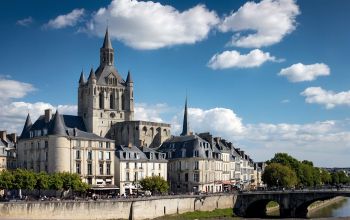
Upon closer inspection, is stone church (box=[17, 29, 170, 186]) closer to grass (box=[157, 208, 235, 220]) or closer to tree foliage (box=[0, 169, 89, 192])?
tree foliage (box=[0, 169, 89, 192])

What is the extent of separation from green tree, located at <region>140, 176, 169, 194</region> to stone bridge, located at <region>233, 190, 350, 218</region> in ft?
37.6

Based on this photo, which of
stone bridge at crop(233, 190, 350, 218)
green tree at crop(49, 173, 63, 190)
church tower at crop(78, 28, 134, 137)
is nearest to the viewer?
green tree at crop(49, 173, 63, 190)

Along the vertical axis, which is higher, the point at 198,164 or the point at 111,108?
the point at 111,108

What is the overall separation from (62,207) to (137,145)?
145ft

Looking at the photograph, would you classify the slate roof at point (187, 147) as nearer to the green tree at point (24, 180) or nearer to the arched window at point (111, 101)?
the arched window at point (111, 101)

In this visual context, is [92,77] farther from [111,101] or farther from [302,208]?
[302,208]

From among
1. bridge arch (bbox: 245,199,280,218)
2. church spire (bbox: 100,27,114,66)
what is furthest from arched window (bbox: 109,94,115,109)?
bridge arch (bbox: 245,199,280,218)

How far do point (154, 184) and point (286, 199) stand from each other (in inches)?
775

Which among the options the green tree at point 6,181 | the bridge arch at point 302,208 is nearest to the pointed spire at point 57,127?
the green tree at point 6,181

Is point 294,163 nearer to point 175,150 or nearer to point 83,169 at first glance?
point 175,150

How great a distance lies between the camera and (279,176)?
120875mm

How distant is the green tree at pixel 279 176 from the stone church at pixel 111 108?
2090 centimetres

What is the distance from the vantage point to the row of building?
96250 millimetres

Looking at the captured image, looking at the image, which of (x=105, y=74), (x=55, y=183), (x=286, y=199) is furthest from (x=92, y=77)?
(x=286, y=199)
